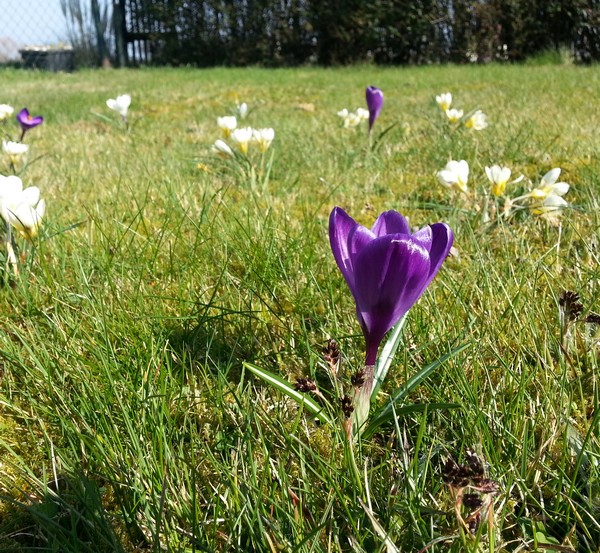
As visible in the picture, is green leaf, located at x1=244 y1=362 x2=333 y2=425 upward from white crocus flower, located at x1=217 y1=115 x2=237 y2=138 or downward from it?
downward

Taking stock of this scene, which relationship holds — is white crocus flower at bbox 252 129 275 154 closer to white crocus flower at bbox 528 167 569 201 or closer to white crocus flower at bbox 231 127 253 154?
white crocus flower at bbox 231 127 253 154

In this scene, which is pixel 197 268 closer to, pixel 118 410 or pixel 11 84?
pixel 118 410

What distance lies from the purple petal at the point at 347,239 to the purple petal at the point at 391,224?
0.24 ft

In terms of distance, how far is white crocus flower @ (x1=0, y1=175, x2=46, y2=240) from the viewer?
1692 millimetres

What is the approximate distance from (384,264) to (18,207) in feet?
4.08

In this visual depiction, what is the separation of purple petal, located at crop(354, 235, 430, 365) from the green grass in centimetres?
18

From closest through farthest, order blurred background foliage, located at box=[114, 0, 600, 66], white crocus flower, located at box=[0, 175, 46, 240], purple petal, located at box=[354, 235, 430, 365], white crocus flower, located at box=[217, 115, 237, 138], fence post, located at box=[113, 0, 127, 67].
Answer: purple petal, located at box=[354, 235, 430, 365], white crocus flower, located at box=[0, 175, 46, 240], white crocus flower, located at box=[217, 115, 237, 138], blurred background foliage, located at box=[114, 0, 600, 66], fence post, located at box=[113, 0, 127, 67]

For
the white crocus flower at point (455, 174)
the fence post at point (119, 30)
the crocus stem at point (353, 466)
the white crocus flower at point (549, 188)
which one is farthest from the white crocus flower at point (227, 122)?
the fence post at point (119, 30)

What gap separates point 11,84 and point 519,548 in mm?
10552

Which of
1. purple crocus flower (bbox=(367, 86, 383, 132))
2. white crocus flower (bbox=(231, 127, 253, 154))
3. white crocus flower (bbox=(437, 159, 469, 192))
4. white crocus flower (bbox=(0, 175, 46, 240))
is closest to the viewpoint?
white crocus flower (bbox=(0, 175, 46, 240))

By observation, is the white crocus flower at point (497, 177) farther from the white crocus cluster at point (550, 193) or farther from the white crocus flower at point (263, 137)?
the white crocus flower at point (263, 137)

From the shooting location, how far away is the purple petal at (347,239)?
3.10 feet

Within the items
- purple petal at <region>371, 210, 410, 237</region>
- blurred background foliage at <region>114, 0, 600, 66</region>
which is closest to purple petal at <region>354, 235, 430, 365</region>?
purple petal at <region>371, 210, 410, 237</region>

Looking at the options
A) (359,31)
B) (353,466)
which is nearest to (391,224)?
(353,466)
